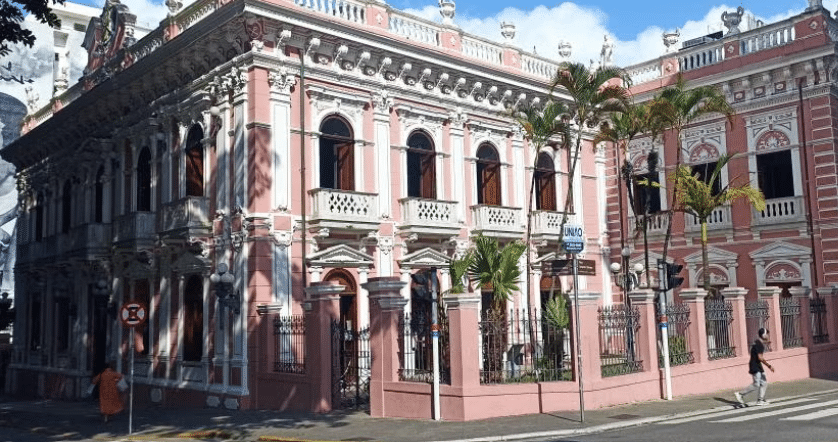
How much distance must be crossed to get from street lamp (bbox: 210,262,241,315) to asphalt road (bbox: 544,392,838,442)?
29.8ft

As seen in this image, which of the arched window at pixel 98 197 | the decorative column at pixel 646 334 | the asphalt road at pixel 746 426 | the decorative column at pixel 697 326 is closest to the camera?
the asphalt road at pixel 746 426

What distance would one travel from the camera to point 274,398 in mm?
17953

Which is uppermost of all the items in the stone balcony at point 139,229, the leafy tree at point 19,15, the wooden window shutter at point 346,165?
the leafy tree at point 19,15

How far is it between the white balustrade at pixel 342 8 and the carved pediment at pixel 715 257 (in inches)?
526

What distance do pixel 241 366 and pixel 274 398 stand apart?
1372 mm

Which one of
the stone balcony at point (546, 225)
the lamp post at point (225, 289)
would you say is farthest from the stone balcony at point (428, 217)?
the lamp post at point (225, 289)

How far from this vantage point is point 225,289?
62.3ft

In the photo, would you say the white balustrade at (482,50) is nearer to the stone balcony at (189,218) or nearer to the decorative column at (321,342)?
the stone balcony at (189,218)

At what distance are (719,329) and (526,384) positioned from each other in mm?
6961

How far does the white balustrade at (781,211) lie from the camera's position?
965 inches

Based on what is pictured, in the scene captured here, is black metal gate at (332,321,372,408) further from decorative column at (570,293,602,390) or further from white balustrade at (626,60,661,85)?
white balustrade at (626,60,661,85)

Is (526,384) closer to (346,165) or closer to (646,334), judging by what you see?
(646,334)

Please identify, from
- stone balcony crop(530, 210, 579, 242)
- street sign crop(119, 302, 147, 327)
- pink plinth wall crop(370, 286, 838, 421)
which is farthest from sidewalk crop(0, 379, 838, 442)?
stone balcony crop(530, 210, 579, 242)

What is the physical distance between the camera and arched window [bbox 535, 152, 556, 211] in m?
26.0
